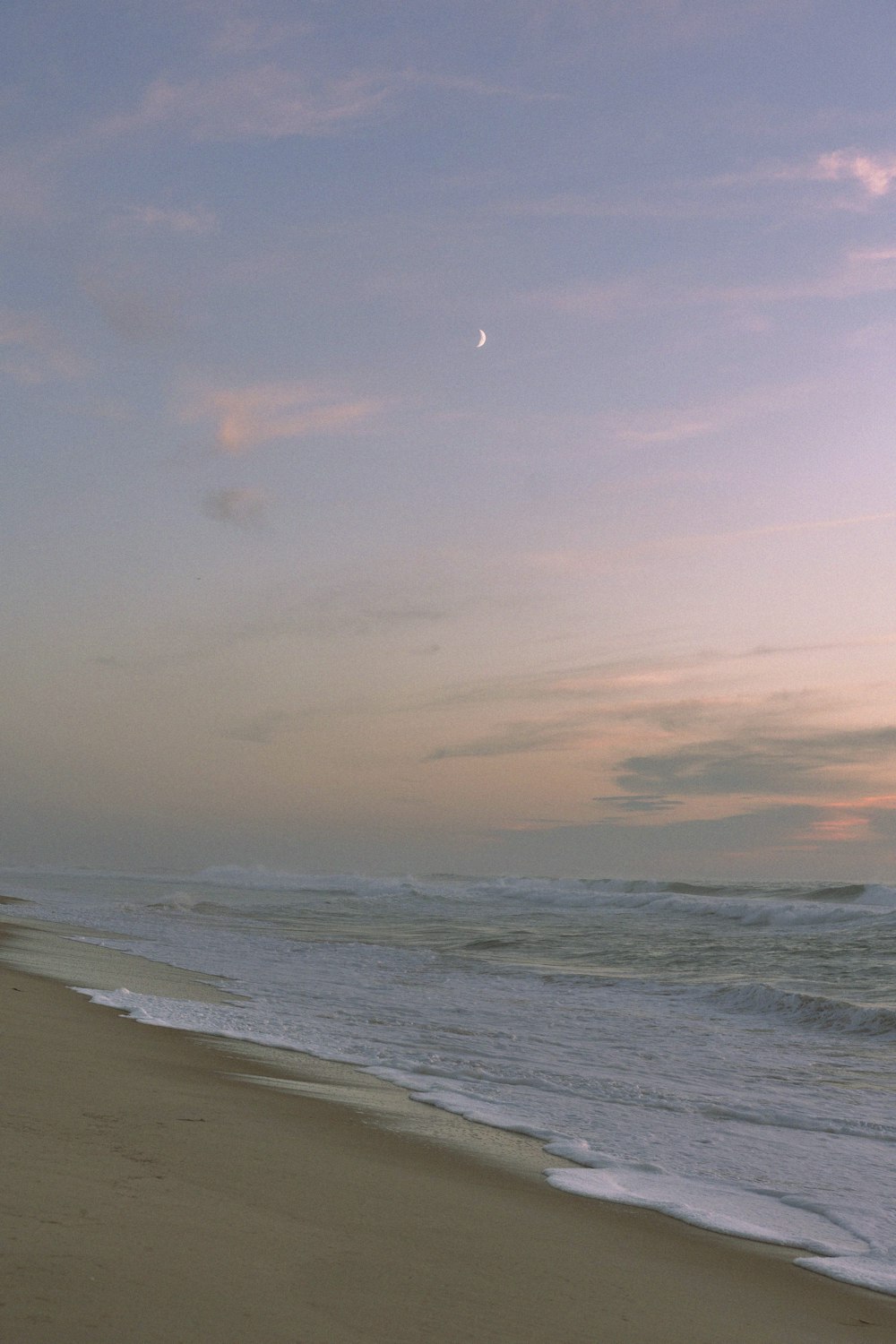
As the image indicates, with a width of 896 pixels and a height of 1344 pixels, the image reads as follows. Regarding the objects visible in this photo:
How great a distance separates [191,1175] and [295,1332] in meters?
1.49

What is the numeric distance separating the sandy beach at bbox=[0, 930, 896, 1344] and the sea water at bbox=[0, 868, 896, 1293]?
1.65 feet

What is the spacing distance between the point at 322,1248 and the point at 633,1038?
6924 mm

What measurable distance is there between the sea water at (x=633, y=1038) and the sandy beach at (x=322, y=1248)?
19.8 inches

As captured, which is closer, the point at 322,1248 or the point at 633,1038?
the point at 322,1248

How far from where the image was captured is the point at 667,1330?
3.16 meters

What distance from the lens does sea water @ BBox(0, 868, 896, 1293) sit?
508 cm

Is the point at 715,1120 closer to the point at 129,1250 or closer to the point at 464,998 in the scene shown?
the point at 129,1250

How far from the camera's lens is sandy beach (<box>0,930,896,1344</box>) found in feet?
8.64

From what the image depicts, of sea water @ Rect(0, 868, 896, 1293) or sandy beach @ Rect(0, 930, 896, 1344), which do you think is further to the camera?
sea water @ Rect(0, 868, 896, 1293)

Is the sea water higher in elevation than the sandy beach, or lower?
lower

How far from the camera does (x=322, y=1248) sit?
3318 mm

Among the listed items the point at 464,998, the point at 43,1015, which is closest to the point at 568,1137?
the point at 43,1015

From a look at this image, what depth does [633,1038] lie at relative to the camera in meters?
9.72

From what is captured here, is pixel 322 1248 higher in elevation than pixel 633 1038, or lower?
higher
